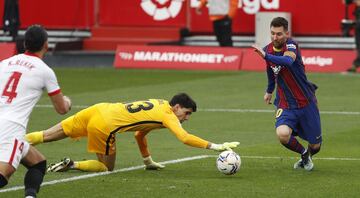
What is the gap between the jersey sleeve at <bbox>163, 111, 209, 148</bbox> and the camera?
→ 14.4 meters

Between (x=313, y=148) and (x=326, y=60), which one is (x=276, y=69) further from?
(x=326, y=60)

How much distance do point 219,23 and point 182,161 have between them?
1720cm

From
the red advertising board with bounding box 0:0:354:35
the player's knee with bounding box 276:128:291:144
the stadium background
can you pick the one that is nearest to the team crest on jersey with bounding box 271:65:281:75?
the player's knee with bounding box 276:128:291:144

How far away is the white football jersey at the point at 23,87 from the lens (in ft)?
39.1

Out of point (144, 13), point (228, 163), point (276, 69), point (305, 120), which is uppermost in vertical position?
point (276, 69)

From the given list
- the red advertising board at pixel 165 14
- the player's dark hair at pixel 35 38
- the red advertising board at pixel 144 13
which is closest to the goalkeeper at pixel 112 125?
the player's dark hair at pixel 35 38

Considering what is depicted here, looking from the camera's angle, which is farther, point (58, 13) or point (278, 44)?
point (58, 13)

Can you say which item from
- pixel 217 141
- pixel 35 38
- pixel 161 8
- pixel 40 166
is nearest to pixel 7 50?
pixel 161 8

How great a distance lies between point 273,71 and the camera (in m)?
15.8

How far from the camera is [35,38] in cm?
1203

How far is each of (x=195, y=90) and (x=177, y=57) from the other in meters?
5.85

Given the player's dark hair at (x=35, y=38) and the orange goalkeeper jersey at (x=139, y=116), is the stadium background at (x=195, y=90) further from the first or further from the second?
the player's dark hair at (x=35, y=38)

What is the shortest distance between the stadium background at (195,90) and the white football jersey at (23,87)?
191 centimetres

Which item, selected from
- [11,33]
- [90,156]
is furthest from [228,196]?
[11,33]
